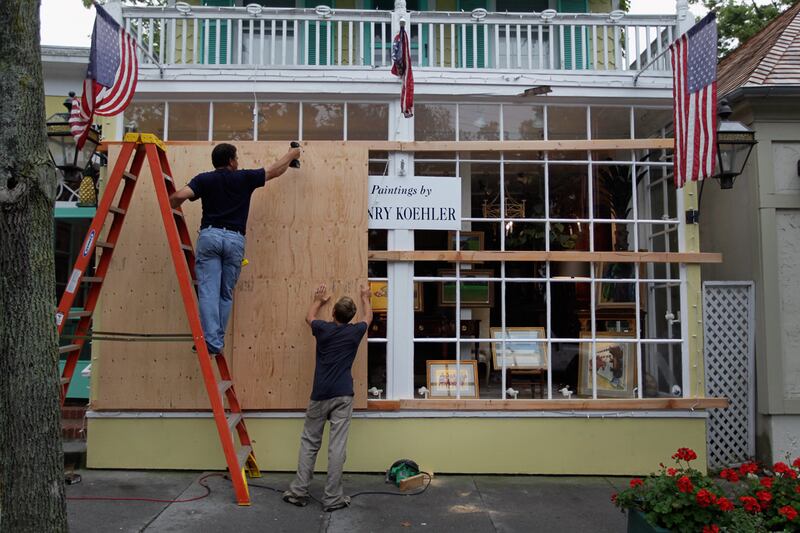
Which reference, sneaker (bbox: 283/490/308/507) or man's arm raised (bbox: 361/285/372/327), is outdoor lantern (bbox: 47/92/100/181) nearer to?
man's arm raised (bbox: 361/285/372/327)

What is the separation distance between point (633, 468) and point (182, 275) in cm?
452

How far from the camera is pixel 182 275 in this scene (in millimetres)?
4762

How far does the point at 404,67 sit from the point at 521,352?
3054 mm

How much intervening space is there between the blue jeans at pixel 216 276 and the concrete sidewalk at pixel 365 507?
1.31 m

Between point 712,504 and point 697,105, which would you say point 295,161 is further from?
point 712,504

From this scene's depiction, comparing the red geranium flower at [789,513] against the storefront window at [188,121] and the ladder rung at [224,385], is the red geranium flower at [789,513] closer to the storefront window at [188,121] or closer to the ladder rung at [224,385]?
the ladder rung at [224,385]

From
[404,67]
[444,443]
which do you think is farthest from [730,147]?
[444,443]

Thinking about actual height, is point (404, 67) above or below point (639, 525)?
above

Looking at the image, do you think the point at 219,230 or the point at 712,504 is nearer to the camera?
the point at 712,504

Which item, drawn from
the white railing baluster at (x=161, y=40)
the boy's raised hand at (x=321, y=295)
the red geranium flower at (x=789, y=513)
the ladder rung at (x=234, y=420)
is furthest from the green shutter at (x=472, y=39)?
the red geranium flower at (x=789, y=513)

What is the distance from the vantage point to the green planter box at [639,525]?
3.71 meters

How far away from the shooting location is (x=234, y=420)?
508cm

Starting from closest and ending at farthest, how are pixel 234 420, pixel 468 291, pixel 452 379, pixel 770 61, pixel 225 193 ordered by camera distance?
pixel 234 420, pixel 225 193, pixel 452 379, pixel 468 291, pixel 770 61

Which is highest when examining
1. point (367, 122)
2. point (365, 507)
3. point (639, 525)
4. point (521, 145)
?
point (367, 122)
